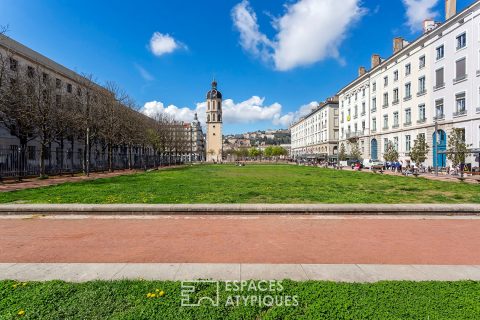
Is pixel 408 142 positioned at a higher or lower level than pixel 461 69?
lower

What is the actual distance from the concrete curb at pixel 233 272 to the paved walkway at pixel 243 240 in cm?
45

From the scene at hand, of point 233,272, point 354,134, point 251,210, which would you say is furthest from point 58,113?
point 354,134

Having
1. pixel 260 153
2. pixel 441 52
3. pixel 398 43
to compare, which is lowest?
pixel 260 153

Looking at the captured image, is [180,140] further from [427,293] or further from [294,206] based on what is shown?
[427,293]

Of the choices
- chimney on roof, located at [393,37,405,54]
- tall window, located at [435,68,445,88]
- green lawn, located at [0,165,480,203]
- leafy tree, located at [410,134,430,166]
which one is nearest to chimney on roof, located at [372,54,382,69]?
chimney on roof, located at [393,37,405,54]

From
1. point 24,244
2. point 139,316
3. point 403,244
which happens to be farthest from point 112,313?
point 403,244

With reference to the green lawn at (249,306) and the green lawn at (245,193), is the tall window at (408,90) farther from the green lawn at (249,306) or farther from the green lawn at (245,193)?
the green lawn at (249,306)

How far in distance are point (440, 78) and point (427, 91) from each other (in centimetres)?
257

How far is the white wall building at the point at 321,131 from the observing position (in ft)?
262

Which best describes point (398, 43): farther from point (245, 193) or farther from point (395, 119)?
point (245, 193)

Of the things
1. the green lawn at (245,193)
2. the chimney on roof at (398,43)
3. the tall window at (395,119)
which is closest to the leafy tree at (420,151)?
the green lawn at (245,193)

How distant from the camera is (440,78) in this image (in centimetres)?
3638

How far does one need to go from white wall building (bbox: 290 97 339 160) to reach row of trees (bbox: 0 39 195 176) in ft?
166

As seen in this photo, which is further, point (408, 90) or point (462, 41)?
point (408, 90)
